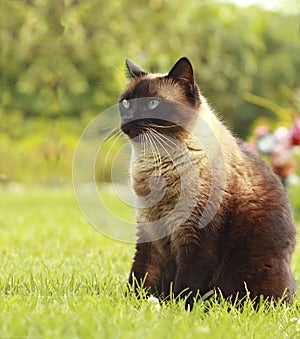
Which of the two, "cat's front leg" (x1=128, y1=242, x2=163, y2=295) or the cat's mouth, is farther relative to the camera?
"cat's front leg" (x1=128, y1=242, x2=163, y2=295)

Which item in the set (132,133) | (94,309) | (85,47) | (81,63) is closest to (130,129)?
(132,133)

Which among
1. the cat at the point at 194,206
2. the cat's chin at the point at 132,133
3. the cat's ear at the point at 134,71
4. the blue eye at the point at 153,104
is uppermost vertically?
the cat's ear at the point at 134,71

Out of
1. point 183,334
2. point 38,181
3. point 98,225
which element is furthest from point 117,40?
point 183,334

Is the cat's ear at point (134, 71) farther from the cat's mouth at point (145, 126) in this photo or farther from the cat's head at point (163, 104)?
the cat's mouth at point (145, 126)

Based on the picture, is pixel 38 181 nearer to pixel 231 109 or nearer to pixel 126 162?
pixel 231 109

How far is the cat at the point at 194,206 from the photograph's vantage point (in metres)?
2.83

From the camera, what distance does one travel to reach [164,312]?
2.59 meters

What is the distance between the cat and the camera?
9.28ft

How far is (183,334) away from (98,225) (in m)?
1.53

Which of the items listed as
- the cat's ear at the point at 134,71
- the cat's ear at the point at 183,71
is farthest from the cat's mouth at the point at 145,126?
the cat's ear at the point at 134,71

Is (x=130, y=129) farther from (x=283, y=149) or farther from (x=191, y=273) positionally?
(x=283, y=149)

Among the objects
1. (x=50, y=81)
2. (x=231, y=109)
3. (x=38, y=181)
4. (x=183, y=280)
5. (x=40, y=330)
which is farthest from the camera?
(x=231, y=109)

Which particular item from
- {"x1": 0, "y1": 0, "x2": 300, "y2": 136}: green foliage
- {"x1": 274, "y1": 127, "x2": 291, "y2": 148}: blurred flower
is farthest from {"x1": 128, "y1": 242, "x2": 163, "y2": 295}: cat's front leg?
{"x1": 274, "y1": 127, "x2": 291, "y2": 148}: blurred flower

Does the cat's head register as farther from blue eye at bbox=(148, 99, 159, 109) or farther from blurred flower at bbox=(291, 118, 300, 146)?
blurred flower at bbox=(291, 118, 300, 146)
